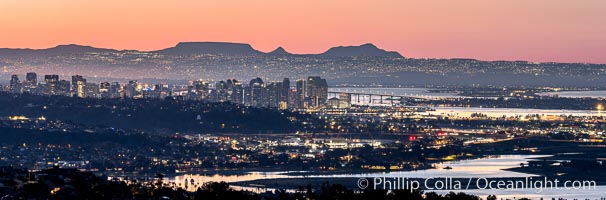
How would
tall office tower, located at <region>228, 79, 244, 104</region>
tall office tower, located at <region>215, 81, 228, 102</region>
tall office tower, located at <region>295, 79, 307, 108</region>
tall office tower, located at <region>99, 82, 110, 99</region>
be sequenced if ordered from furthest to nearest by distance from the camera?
tall office tower, located at <region>295, 79, 307, 108</region> → tall office tower, located at <region>228, 79, 244, 104</region> → tall office tower, located at <region>215, 81, 228, 102</region> → tall office tower, located at <region>99, 82, 110, 99</region>

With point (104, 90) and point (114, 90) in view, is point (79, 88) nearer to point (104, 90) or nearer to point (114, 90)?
point (104, 90)

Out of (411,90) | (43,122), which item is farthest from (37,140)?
(411,90)

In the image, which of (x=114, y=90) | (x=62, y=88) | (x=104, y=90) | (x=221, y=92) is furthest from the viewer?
(x=221, y=92)

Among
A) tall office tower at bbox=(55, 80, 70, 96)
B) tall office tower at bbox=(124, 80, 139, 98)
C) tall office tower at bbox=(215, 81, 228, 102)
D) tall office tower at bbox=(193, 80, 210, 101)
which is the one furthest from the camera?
tall office tower at bbox=(193, 80, 210, 101)

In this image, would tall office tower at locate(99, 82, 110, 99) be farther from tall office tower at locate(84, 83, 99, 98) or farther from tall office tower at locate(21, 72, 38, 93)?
tall office tower at locate(21, 72, 38, 93)

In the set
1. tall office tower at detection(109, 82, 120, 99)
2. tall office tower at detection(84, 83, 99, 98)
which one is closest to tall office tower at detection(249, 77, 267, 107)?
tall office tower at detection(109, 82, 120, 99)

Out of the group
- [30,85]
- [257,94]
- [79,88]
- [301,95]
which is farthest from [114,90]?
[301,95]
